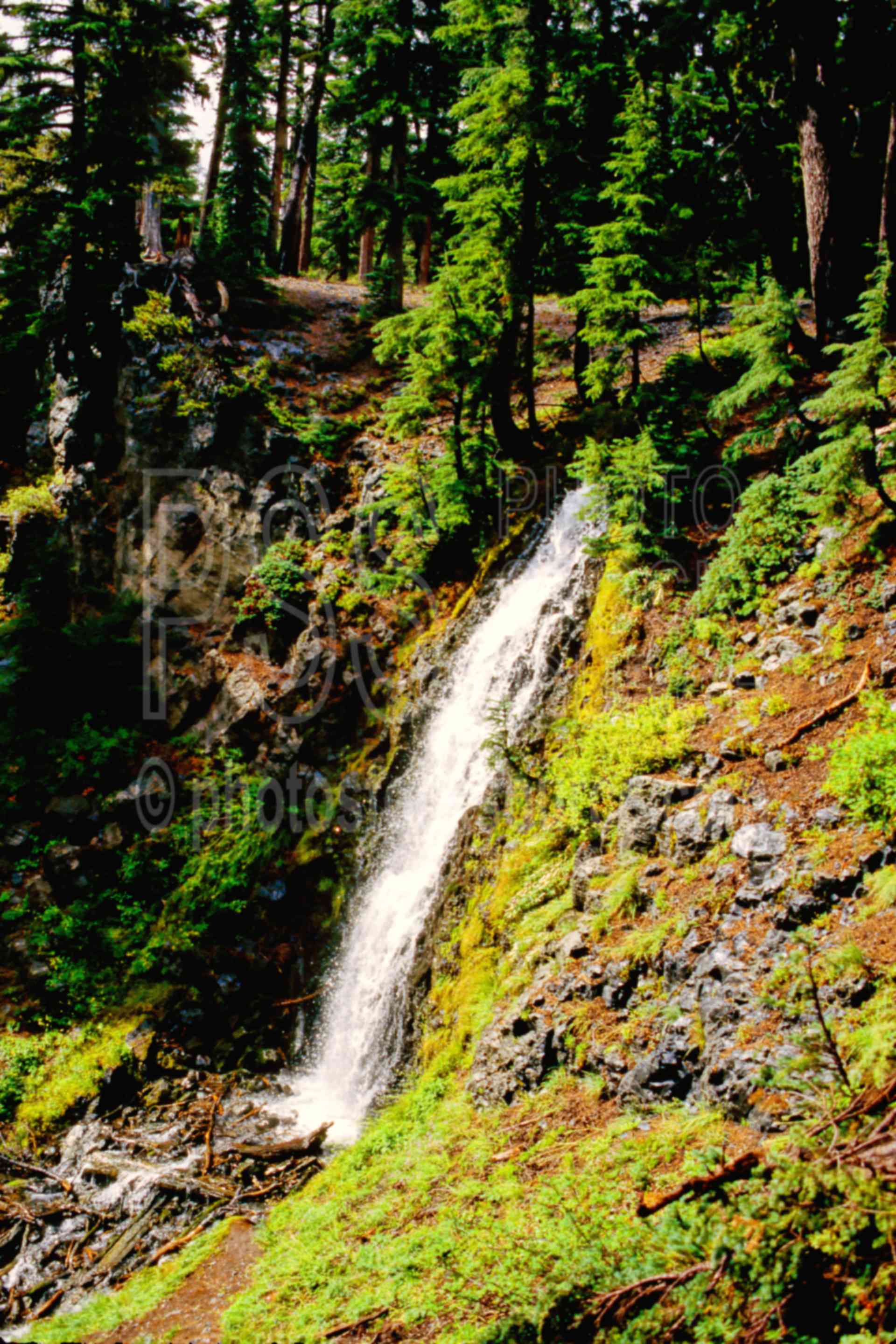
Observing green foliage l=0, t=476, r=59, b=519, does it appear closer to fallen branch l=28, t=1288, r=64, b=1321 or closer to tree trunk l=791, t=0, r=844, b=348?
fallen branch l=28, t=1288, r=64, b=1321

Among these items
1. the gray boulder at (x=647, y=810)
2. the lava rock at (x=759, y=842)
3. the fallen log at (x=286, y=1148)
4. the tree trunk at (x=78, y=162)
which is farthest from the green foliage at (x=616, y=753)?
the tree trunk at (x=78, y=162)

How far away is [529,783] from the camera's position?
29.8 feet

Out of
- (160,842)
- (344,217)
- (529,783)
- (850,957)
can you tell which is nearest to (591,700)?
(529,783)

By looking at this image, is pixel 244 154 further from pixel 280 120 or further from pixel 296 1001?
pixel 296 1001

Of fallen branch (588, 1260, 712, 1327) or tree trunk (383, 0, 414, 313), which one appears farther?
tree trunk (383, 0, 414, 313)

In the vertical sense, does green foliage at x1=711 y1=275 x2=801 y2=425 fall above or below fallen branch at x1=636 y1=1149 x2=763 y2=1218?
above

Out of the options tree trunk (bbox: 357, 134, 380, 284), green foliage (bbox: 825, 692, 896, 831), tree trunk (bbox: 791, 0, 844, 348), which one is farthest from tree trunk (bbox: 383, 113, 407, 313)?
green foliage (bbox: 825, 692, 896, 831)

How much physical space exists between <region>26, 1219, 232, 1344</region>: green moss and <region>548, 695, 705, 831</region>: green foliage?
17.4 feet

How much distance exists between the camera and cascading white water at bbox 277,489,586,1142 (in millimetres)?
9570

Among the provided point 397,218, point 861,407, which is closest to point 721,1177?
point 861,407

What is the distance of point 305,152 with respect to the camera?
22859 millimetres

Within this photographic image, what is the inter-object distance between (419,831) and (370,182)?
17.1m

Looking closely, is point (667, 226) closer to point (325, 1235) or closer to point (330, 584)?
point (330, 584)

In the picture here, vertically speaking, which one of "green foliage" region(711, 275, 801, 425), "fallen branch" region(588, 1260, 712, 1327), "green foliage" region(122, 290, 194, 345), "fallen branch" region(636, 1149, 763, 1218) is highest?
"green foliage" region(122, 290, 194, 345)
